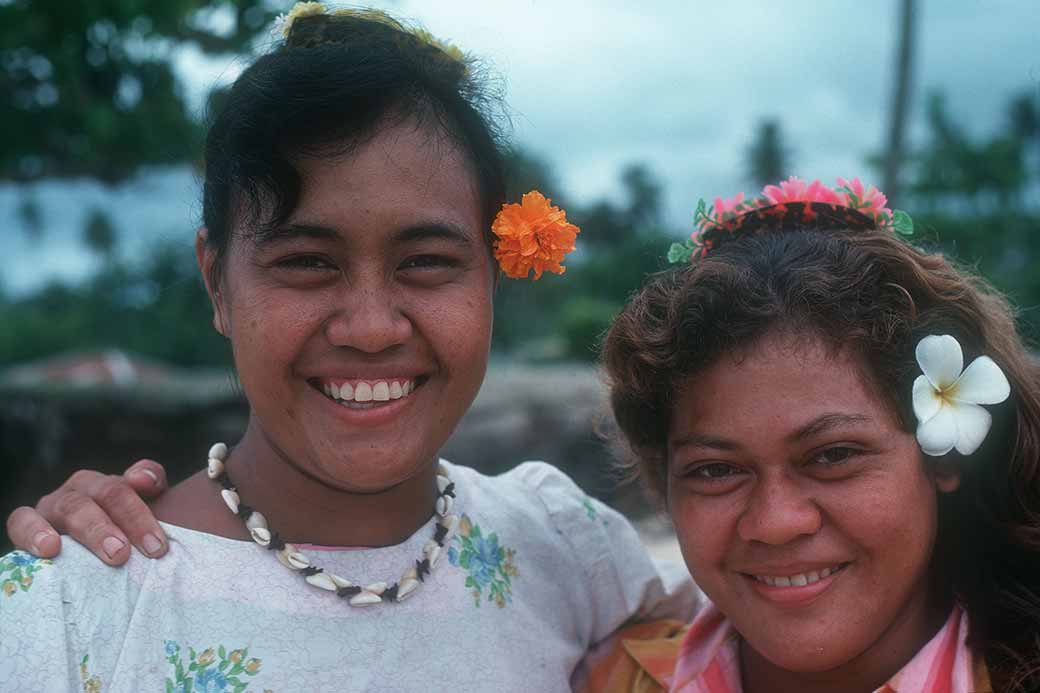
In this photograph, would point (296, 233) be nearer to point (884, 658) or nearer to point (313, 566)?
point (313, 566)

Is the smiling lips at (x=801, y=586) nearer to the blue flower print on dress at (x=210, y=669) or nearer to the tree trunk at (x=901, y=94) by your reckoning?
the blue flower print on dress at (x=210, y=669)

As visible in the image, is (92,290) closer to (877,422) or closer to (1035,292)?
(1035,292)

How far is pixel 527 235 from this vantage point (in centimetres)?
192

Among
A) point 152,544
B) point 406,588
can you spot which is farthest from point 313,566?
point 152,544

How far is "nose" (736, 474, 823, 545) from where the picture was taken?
1760mm

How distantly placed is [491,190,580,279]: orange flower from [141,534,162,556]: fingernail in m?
0.80

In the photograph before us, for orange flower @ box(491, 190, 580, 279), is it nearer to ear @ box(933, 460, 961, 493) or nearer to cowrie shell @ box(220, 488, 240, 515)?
A: cowrie shell @ box(220, 488, 240, 515)

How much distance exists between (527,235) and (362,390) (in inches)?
17.3

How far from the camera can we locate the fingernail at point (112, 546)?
168 cm

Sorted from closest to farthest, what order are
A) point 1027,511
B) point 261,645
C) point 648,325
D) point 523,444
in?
1. point 261,645
2. point 1027,511
3. point 648,325
4. point 523,444

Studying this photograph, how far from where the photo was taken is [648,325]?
6.82 ft

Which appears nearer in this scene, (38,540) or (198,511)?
(38,540)

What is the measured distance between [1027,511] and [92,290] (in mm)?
30927

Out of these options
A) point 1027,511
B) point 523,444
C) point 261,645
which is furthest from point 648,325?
point 523,444
